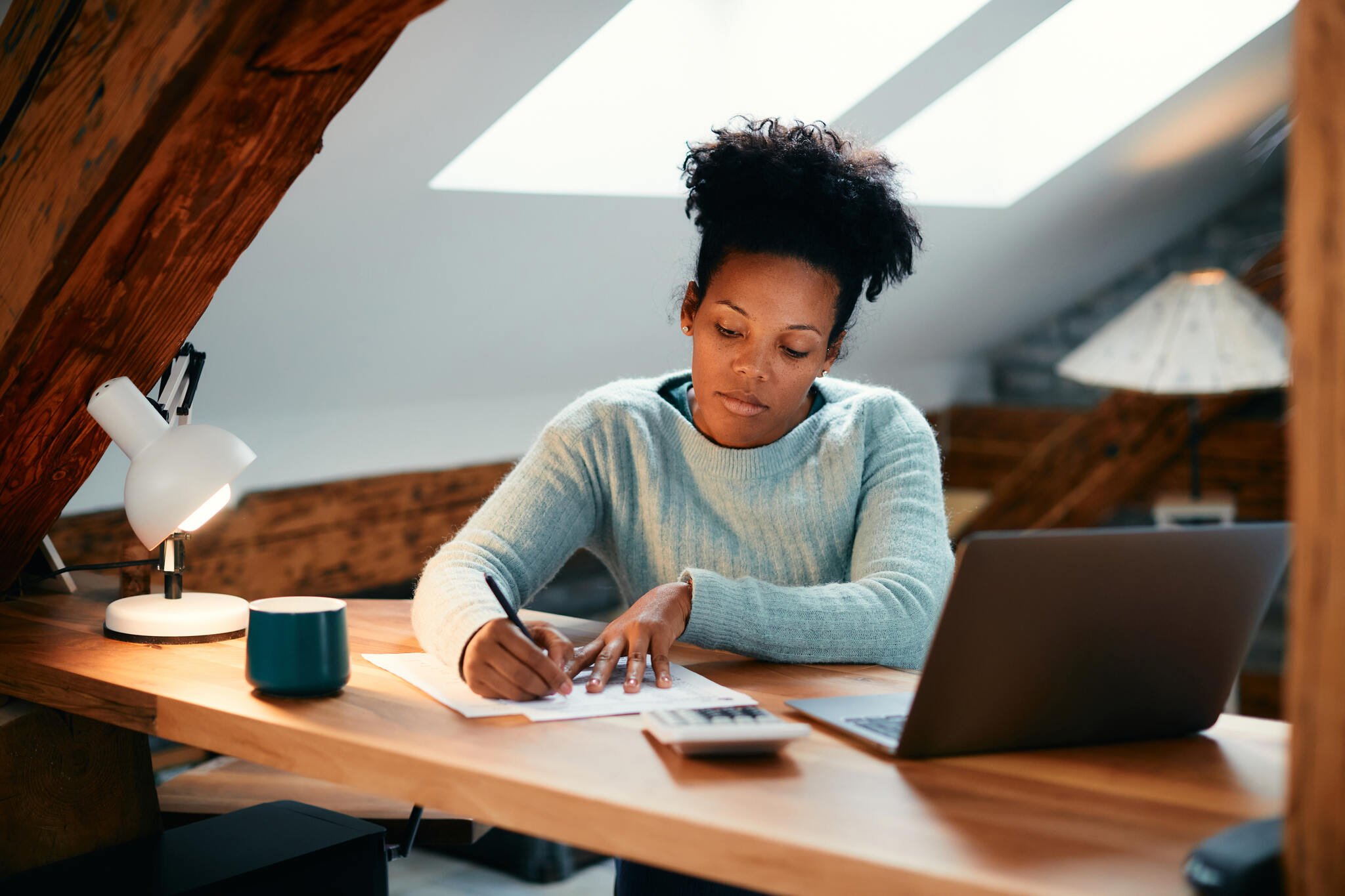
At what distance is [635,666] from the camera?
1178 millimetres

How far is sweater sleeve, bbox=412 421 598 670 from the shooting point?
125cm

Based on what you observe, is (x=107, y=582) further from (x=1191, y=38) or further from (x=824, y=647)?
(x=1191, y=38)

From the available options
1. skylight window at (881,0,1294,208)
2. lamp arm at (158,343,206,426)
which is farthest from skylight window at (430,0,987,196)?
lamp arm at (158,343,206,426)

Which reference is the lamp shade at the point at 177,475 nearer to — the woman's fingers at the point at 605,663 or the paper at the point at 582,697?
the paper at the point at 582,697

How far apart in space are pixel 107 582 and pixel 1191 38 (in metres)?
3.06

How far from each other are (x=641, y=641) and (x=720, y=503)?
442mm

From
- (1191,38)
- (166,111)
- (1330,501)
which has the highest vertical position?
(1191,38)

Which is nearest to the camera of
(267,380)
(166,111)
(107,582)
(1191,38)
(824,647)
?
(166,111)

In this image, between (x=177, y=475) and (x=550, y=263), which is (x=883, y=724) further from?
(x=550, y=263)

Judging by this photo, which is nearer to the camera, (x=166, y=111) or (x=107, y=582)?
(x=166, y=111)

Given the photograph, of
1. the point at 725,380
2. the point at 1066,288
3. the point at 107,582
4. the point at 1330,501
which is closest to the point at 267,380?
the point at 107,582

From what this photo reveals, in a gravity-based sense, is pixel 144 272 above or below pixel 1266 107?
below

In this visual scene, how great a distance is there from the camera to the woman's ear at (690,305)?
5.40 feet

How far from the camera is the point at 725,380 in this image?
5.12 ft
